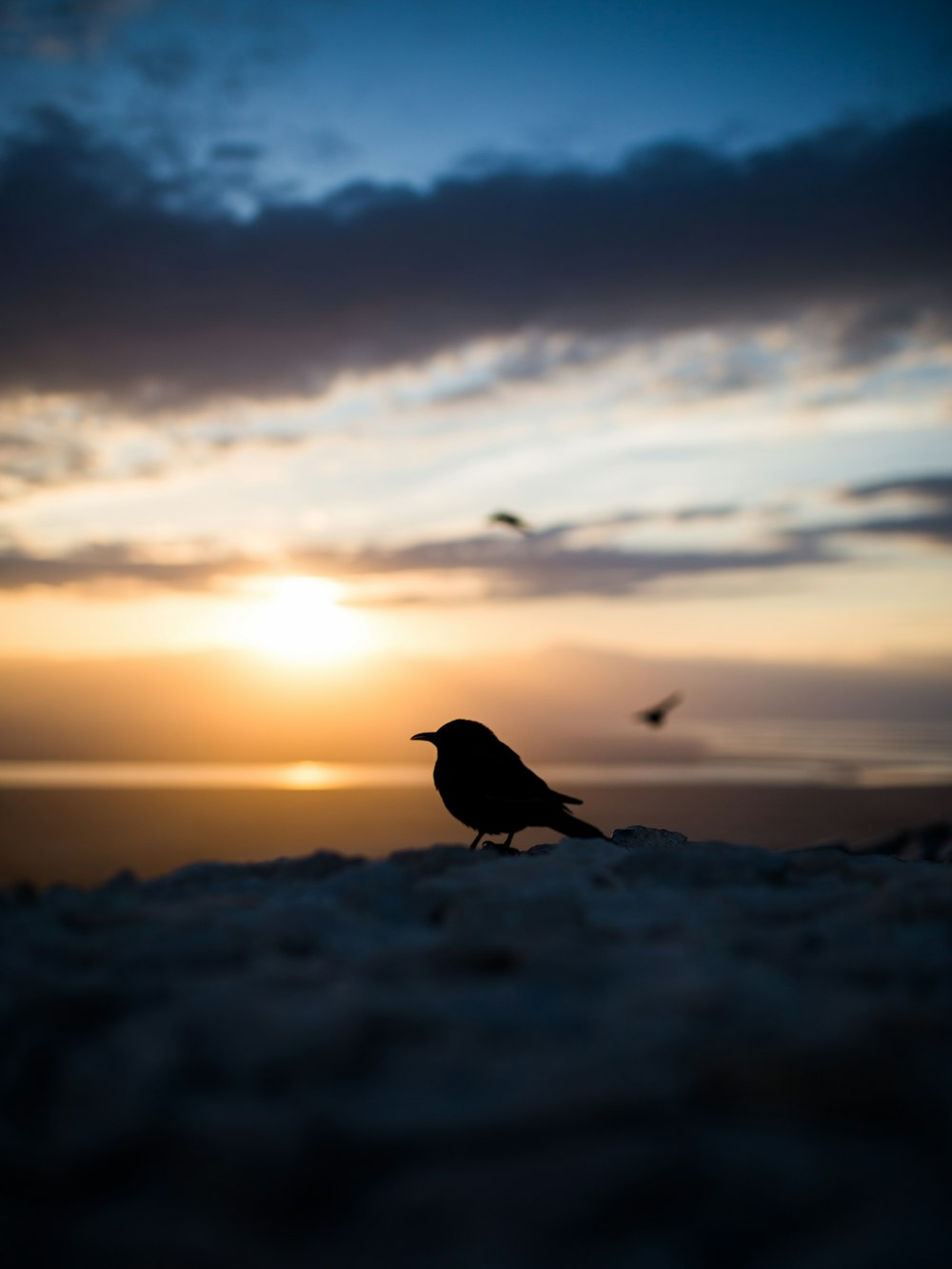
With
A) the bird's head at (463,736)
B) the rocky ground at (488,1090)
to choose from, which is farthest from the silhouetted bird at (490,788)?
the rocky ground at (488,1090)

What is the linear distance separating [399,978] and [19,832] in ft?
141

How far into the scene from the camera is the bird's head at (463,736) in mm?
6668

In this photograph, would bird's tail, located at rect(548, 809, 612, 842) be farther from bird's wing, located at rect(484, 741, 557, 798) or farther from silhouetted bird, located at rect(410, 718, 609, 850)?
bird's wing, located at rect(484, 741, 557, 798)

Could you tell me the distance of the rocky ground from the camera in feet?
6.99

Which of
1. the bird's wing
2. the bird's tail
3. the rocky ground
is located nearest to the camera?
the rocky ground

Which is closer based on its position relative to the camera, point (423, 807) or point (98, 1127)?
→ point (98, 1127)

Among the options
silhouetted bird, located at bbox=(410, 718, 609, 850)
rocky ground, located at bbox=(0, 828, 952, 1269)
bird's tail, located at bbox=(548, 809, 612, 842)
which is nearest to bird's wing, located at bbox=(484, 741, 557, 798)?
silhouetted bird, located at bbox=(410, 718, 609, 850)

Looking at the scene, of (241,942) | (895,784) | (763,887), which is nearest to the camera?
(241,942)

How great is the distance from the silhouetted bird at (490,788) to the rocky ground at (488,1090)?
2756mm

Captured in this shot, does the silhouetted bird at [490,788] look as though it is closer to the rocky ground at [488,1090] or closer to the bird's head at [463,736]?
the bird's head at [463,736]

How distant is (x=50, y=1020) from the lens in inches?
115

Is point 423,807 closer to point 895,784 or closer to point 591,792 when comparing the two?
point 591,792

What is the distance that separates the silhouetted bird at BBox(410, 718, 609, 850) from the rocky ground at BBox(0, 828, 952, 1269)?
9.04 feet

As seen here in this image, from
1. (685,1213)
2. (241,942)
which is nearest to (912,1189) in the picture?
(685,1213)
